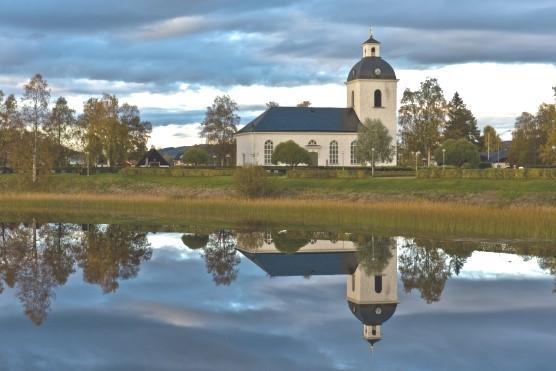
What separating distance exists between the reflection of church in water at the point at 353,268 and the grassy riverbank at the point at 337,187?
13.3 metres

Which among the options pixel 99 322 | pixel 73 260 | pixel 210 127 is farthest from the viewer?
pixel 210 127

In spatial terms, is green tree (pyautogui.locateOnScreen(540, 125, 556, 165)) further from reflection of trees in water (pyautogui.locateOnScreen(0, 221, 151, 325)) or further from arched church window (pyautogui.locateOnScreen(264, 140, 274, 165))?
reflection of trees in water (pyautogui.locateOnScreen(0, 221, 151, 325))

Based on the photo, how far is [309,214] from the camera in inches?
1283

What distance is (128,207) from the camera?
3912cm

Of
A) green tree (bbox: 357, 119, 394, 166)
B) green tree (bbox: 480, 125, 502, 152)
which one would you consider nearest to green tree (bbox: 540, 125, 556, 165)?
green tree (bbox: 357, 119, 394, 166)

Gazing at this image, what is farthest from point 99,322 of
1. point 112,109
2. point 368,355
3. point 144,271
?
point 112,109

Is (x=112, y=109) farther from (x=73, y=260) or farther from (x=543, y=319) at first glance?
(x=543, y=319)

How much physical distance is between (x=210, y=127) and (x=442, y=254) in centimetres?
7083

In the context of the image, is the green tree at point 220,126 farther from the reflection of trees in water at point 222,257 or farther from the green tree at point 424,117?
the reflection of trees in water at point 222,257

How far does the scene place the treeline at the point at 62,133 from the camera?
5647 centimetres

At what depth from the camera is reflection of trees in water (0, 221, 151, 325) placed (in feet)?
53.3

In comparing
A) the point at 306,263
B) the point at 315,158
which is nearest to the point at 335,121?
the point at 315,158

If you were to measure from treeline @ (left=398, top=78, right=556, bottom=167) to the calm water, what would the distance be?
44.5 metres

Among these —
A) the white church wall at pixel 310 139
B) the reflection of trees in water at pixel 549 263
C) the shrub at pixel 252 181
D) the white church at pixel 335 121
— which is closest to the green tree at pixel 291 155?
the white church at pixel 335 121
